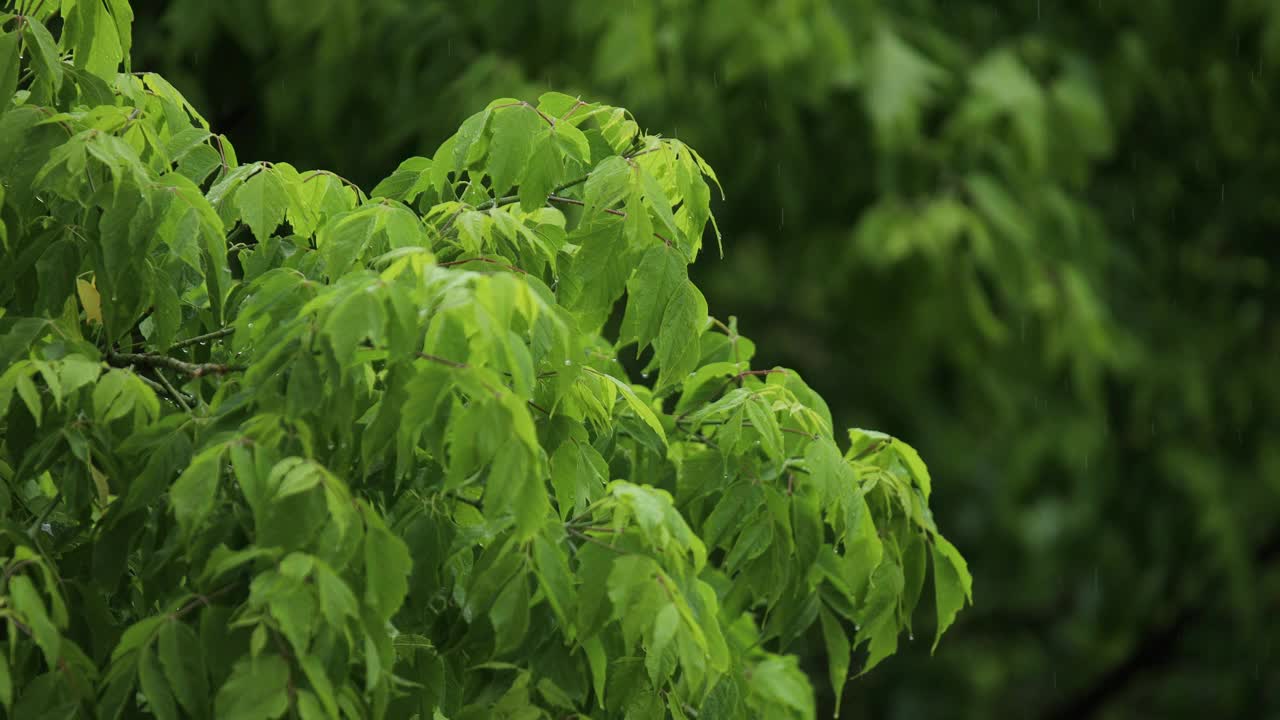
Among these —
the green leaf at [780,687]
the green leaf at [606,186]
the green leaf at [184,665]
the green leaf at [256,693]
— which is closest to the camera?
the green leaf at [256,693]

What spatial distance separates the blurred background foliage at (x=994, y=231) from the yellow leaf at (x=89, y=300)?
256 cm

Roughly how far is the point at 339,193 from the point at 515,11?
2.91 metres

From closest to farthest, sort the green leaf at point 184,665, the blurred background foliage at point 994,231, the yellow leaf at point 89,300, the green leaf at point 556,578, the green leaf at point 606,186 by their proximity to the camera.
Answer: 1. the green leaf at point 184,665
2. the green leaf at point 556,578
3. the green leaf at point 606,186
4. the yellow leaf at point 89,300
5. the blurred background foliage at point 994,231

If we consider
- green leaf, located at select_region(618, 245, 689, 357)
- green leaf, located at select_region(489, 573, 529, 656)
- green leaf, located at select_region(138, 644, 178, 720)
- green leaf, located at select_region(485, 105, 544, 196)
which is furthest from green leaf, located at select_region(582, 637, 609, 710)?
green leaf, located at select_region(485, 105, 544, 196)

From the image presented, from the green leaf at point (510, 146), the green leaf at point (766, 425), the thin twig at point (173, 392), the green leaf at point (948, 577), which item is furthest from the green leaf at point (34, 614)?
the green leaf at point (948, 577)

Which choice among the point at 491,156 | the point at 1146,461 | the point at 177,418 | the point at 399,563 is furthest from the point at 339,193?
the point at 1146,461

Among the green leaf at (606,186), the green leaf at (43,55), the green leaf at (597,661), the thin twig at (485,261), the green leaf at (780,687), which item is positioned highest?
the green leaf at (43,55)

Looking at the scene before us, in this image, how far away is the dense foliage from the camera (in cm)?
181

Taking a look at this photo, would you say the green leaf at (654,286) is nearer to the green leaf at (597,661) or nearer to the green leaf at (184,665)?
the green leaf at (597,661)

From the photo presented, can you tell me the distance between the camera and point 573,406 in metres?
2.15

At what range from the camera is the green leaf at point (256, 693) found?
1729 mm

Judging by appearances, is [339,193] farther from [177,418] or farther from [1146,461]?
[1146,461]

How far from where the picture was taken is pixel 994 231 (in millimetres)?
6051

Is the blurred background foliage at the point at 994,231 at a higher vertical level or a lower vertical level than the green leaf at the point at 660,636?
lower
